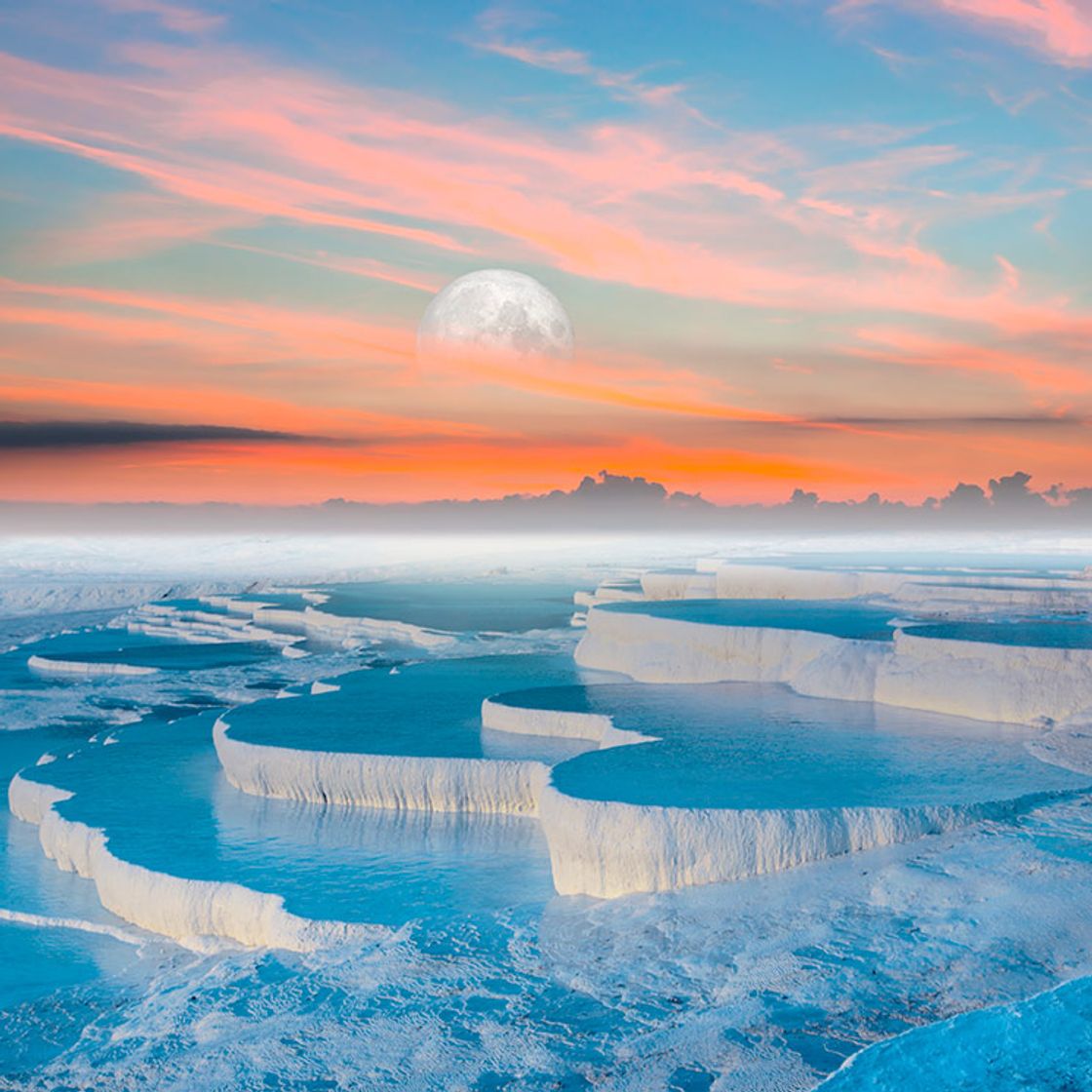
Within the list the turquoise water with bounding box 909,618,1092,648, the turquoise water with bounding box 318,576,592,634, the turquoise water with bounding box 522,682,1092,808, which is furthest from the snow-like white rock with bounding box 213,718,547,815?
the turquoise water with bounding box 318,576,592,634

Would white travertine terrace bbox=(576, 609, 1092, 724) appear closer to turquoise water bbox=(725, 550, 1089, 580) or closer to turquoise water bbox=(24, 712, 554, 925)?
turquoise water bbox=(24, 712, 554, 925)

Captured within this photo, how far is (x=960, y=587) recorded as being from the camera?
2022 centimetres

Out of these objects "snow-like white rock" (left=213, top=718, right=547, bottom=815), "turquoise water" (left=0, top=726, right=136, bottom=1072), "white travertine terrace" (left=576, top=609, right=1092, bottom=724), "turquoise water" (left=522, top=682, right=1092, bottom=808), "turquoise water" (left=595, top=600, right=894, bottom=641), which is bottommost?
"turquoise water" (left=0, top=726, right=136, bottom=1072)

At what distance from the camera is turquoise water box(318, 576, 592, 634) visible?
2584 centimetres

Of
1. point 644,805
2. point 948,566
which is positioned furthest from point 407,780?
point 948,566

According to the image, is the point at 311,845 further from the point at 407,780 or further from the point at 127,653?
the point at 127,653

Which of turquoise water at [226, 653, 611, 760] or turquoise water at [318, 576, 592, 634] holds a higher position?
turquoise water at [226, 653, 611, 760]

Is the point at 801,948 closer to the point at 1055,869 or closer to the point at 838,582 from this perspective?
the point at 1055,869

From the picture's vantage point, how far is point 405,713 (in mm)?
12141

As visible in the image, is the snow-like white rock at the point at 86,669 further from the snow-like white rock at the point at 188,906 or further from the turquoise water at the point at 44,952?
the snow-like white rock at the point at 188,906

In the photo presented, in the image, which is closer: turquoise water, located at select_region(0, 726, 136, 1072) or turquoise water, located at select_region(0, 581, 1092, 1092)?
turquoise water, located at select_region(0, 581, 1092, 1092)

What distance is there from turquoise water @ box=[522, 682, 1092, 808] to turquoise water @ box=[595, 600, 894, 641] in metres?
2.24

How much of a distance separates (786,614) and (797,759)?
753 centimetres

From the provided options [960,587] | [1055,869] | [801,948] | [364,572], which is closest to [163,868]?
[801,948]
